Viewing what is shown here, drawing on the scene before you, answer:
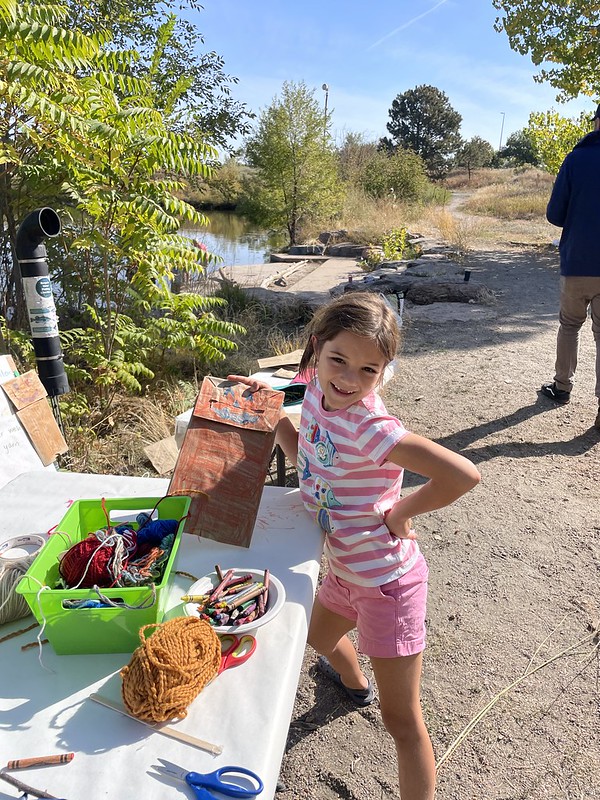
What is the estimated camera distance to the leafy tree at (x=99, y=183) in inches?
124

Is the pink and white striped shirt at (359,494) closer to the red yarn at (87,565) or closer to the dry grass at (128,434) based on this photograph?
the red yarn at (87,565)

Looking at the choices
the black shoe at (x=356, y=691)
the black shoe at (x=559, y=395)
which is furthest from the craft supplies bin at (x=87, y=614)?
the black shoe at (x=559, y=395)

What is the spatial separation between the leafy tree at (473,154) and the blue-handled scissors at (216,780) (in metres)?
62.0

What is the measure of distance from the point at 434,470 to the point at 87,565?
85 centimetres

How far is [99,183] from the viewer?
392 centimetres

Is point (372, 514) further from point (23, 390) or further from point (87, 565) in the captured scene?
point (23, 390)

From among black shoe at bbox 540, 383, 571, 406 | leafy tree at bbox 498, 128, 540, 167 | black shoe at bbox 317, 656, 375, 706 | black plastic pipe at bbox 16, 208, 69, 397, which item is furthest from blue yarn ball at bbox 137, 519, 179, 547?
leafy tree at bbox 498, 128, 540, 167

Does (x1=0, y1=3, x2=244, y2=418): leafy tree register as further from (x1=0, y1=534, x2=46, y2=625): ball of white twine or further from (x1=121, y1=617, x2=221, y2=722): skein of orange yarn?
(x1=121, y1=617, x2=221, y2=722): skein of orange yarn

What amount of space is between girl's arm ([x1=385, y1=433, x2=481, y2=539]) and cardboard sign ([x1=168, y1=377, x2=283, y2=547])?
433 mm

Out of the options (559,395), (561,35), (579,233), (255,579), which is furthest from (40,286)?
(561,35)

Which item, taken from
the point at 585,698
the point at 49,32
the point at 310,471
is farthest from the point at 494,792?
the point at 49,32

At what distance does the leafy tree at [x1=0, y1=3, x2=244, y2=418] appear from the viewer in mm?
3158

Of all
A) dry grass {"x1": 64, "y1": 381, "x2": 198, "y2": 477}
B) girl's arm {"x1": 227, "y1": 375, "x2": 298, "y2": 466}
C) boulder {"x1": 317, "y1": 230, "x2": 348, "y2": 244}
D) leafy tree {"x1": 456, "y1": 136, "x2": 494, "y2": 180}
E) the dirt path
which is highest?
leafy tree {"x1": 456, "y1": 136, "x2": 494, "y2": 180}

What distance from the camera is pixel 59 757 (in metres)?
0.96
